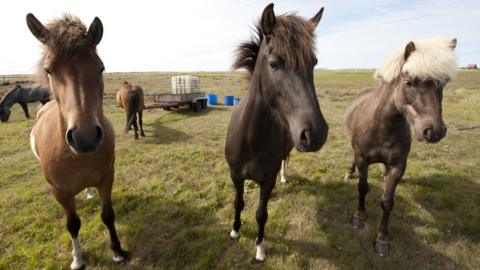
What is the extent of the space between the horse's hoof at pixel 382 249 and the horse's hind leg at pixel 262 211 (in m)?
1.62

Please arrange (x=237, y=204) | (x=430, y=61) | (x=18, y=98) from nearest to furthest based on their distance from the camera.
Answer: (x=430, y=61) → (x=237, y=204) → (x=18, y=98)

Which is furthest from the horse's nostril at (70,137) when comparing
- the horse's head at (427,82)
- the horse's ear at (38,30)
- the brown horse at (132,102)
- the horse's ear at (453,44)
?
the brown horse at (132,102)

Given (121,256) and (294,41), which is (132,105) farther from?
(294,41)

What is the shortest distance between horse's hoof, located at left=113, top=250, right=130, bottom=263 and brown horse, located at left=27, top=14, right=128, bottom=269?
0.83m

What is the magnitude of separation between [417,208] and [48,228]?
20.7 feet

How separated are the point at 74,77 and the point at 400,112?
3802 mm

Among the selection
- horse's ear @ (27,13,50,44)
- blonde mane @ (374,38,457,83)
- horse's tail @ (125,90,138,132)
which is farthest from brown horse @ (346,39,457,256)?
horse's tail @ (125,90,138,132)

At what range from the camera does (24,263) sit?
320 cm

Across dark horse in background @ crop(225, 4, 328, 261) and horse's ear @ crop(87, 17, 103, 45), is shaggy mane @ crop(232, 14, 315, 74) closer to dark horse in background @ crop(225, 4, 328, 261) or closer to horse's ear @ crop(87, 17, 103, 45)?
dark horse in background @ crop(225, 4, 328, 261)

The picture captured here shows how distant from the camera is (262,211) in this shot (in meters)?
3.22

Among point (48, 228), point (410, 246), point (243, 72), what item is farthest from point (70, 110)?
point (410, 246)

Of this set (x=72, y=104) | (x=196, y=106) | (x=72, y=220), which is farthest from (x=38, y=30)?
(x=196, y=106)

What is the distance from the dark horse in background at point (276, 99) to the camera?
1878mm

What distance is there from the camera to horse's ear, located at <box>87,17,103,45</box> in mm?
2293
